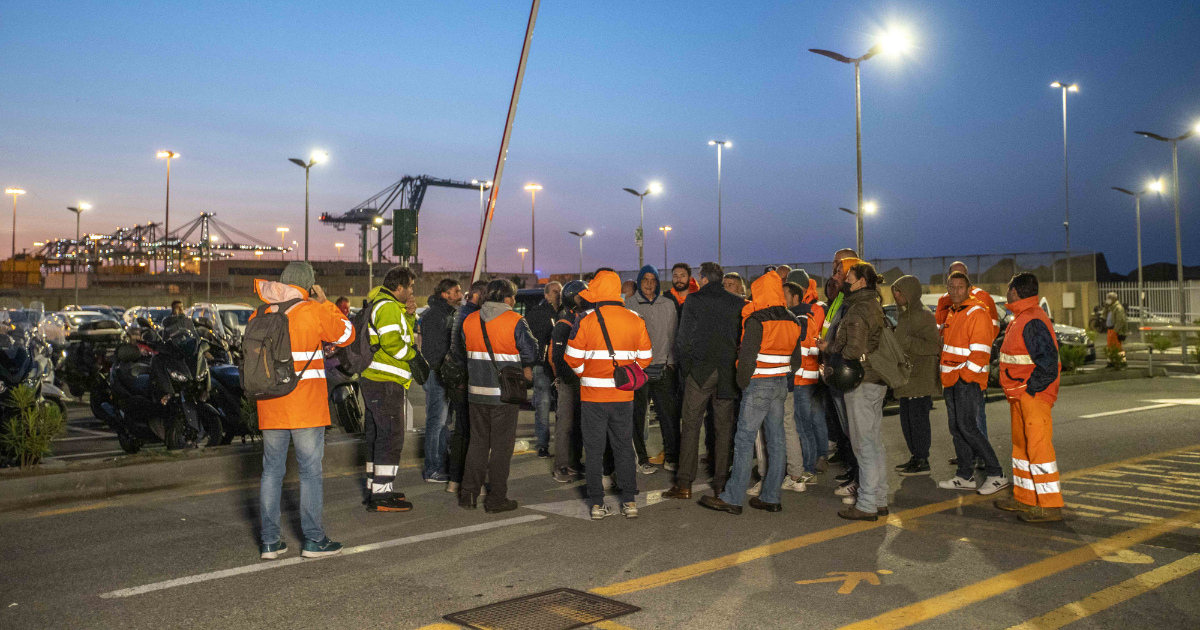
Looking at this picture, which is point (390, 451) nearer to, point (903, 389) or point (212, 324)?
point (903, 389)

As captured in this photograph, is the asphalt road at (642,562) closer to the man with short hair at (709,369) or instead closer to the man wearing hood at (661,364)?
the man with short hair at (709,369)

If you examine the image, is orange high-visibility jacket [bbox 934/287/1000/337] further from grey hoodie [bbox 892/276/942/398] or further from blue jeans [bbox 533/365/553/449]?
blue jeans [bbox 533/365/553/449]

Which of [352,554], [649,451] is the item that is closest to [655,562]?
[352,554]

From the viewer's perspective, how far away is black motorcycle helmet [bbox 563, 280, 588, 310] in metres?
8.84

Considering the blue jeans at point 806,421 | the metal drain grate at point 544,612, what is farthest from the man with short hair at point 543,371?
the metal drain grate at point 544,612

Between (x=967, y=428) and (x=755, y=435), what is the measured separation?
2.12 meters

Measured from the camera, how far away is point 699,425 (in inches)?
310

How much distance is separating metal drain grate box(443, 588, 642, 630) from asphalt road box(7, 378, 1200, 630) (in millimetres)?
102

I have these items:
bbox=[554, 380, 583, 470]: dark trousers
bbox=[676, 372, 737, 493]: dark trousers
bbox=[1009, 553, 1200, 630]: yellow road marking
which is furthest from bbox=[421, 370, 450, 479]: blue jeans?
bbox=[1009, 553, 1200, 630]: yellow road marking

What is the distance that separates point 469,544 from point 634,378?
1.74 meters

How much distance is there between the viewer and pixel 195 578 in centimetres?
556

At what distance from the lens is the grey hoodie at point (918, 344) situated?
8664 millimetres

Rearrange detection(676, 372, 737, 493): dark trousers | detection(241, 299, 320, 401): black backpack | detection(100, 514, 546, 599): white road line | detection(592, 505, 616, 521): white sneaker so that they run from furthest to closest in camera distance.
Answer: detection(676, 372, 737, 493): dark trousers < detection(592, 505, 616, 521): white sneaker < detection(241, 299, 320, 401): black backpack < detection(100, 514, 546, 599): white road line

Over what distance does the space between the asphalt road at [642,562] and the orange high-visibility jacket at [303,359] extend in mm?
904
